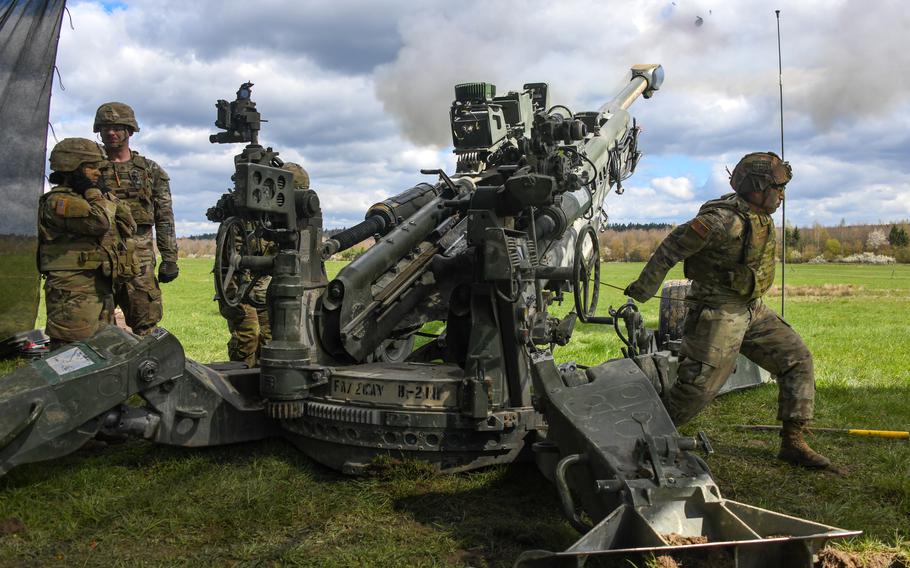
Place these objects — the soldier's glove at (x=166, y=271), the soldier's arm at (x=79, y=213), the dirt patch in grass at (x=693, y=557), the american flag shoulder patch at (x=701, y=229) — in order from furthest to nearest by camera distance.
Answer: the soldier's glove at (x=166, y=271)
the soldier's arm at (x=79, y=213)
the american flag shoulder patch at (x=701, y=229)
the dirt patch in grass at (x=693, y=557)

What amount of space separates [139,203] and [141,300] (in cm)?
98

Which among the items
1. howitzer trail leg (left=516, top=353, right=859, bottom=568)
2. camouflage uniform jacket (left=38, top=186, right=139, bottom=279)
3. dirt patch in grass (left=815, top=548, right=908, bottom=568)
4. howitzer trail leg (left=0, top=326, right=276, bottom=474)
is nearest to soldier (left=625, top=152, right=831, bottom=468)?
howitzer trail leg (left=516, top=353, right=859, bottom=568)

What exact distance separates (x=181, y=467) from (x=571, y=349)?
22.2ft

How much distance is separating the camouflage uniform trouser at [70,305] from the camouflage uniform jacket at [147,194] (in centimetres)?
139

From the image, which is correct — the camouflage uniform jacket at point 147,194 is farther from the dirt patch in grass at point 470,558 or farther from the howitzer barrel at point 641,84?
the howitzer barrel at point 641,84

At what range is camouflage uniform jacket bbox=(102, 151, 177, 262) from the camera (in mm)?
7512

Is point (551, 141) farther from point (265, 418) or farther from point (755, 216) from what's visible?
point (265, 418)

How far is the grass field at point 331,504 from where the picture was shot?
14.2 feet

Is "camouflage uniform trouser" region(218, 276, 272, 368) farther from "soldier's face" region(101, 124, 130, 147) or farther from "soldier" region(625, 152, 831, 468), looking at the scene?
"soldier" region(625, 152, 831, 468)

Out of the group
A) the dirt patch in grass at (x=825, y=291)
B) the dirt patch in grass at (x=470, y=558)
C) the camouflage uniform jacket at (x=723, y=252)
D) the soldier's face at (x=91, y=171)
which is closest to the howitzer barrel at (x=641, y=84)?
the camouflage uniform jacket at (x=723, y=252)

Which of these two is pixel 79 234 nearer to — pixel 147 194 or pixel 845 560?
pixel 147 194

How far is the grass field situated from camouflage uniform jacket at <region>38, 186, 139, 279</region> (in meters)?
1.42

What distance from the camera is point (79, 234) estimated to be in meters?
6.26

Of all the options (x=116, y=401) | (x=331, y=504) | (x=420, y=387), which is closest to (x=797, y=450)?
(x=420, y=387)
